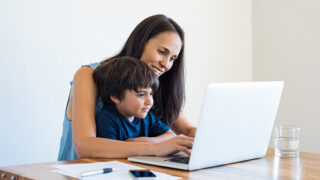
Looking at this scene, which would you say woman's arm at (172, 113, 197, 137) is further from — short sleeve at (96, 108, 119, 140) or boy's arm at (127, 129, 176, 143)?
short sleeve at (96, 108, 119, 140)

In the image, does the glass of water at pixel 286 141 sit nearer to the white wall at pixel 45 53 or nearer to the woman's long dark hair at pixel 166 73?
the woman's long dark hair at pixel 166 73

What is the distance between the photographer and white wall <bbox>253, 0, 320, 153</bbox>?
10.3ft

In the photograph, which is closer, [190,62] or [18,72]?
[18,72]

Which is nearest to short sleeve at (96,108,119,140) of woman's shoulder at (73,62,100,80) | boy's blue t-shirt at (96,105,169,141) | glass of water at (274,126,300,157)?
boy's blue t-shirt at (96,105,169,141)

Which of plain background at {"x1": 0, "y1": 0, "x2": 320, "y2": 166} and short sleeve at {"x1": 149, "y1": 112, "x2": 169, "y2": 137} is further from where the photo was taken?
plain background at {"x1": 0, "y1": 0, "x2": 320, "y2": 166}

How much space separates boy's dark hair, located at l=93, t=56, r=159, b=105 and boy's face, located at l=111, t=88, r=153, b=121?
0.6 inches

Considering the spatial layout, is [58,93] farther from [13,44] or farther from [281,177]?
[281,177]

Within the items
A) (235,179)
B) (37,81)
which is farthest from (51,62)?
(235,179)

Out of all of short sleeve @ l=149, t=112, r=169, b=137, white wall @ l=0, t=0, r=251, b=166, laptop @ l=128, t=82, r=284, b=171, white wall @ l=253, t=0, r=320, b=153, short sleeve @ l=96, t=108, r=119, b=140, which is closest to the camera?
laptop @ l=128, t=82, r=284, b=171

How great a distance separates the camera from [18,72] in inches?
84.4

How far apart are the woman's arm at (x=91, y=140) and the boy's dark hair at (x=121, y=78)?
0.03 metres

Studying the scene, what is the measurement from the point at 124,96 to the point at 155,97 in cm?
42

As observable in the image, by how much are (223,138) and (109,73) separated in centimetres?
55

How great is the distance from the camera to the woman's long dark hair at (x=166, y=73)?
1796 millimetres
